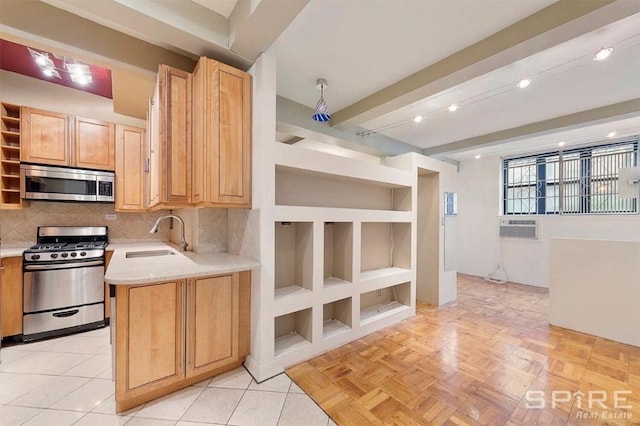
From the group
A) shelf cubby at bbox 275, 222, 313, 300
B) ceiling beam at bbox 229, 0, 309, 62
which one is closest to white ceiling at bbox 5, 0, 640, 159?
ceiling beam at bbox 229, 0, 309, 62

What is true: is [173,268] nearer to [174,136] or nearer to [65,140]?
[174,136]

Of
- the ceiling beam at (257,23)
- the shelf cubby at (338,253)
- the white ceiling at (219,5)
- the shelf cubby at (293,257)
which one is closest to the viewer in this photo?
the ceiling beam at (257,23)

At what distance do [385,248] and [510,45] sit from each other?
265cm

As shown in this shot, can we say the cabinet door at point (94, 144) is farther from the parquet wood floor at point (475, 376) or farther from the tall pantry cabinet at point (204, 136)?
the parquet wood floor at point (475, 376)

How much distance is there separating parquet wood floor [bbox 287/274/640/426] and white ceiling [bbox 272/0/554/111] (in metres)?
2.85

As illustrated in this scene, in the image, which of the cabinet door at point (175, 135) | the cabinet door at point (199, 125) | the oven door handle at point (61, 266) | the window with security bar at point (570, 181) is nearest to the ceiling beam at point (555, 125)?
the window with security bar at point (570, 181)

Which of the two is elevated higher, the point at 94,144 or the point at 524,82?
the point at 524,82

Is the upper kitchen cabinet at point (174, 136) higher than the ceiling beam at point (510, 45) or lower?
lower

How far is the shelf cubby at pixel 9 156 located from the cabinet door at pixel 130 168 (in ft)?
2.97

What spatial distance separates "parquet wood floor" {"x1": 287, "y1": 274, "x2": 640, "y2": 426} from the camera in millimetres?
1792

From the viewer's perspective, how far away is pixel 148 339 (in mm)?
1794

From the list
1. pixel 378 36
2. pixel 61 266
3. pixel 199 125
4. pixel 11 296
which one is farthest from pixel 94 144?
pixel 378 36

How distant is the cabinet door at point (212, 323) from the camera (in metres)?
1.96

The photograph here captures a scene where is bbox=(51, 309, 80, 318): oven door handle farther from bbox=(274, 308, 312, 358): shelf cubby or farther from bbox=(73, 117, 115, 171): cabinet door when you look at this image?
bbox=(274, 308, 312, 358): shelf cubby
